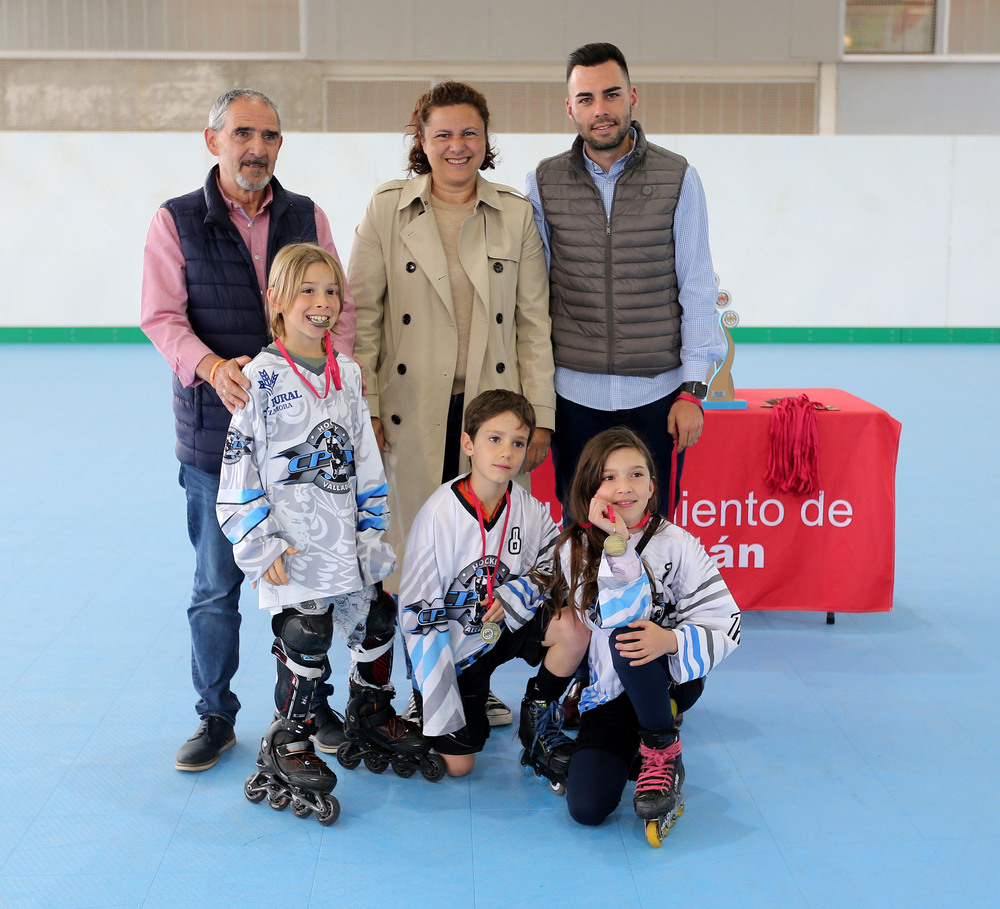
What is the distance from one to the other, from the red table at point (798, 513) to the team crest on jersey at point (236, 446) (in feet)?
4.03

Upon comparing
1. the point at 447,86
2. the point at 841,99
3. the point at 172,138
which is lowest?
the point at 447,86

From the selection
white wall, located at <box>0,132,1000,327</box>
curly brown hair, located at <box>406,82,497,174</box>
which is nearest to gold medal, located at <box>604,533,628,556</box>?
curly brown hair, located at <box>406,82,497,174</box>

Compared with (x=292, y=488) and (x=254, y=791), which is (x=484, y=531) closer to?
(x=292, y=488)

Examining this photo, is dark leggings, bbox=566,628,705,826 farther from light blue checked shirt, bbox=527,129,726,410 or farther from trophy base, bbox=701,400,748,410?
trophy base, bbox=701,400,748,410

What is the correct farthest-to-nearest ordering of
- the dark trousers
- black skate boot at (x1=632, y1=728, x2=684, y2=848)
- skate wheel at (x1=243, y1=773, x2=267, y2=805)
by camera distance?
the dark trousers < skate wheel at (x1=243, y1=773, x2=267, y2=805) < black skate boot at (x1=632, y1=728, x2=684, y2=848)

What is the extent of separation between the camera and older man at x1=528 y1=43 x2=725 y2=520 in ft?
8.21

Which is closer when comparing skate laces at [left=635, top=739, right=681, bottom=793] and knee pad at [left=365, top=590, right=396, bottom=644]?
skate laces at [left=635, top=739, right=681, bottom=793]

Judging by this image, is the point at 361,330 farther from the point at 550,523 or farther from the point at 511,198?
the point at 550,523

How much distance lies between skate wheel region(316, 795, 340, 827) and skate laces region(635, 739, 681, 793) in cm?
61

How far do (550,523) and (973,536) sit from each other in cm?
226

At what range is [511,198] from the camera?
2.53 m

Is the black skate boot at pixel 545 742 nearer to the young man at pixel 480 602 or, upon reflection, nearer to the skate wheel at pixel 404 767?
the young man at pixel 480 602

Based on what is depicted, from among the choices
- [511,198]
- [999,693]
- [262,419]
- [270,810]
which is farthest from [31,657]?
[999,693]

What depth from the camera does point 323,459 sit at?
2113 mm
